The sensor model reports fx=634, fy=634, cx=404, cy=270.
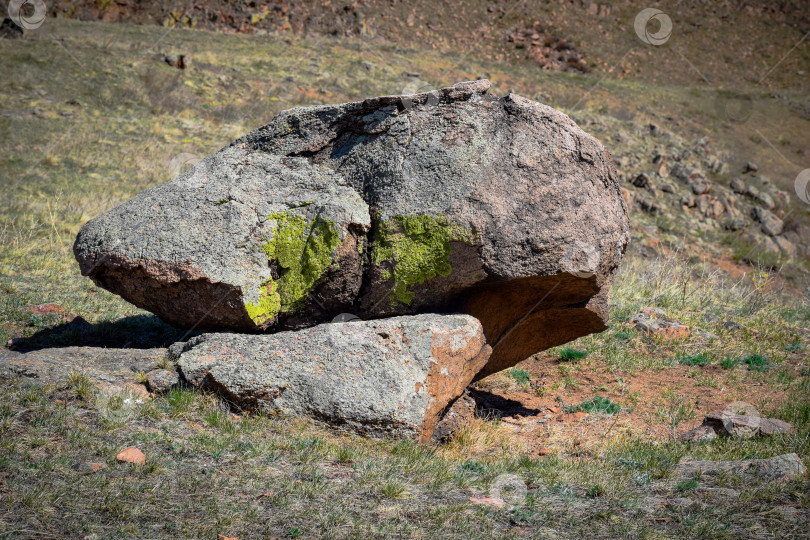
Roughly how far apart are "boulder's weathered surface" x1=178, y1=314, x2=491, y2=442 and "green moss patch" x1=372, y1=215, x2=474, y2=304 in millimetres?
333

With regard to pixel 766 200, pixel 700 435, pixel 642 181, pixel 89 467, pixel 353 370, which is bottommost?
pixel 89 467

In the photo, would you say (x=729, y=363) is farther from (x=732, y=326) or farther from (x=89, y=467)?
(x=89, y=467)

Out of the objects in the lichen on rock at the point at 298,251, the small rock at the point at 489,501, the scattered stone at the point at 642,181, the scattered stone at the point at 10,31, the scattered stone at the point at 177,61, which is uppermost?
the scattered stone at the point at 642,181

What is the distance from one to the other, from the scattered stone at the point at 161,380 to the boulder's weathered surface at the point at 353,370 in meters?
0.11

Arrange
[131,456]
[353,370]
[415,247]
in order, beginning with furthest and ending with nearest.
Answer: [415,247], [353,370], [131,456]

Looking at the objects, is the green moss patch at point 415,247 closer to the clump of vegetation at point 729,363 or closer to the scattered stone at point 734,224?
the clump of vegetation at point 729,363

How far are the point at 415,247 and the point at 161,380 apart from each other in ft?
7.04

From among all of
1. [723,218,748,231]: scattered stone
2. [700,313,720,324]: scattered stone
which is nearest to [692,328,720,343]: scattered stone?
[700,313,720,324]: scattered stone

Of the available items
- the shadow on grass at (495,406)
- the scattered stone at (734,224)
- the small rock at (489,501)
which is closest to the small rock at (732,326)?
the shadow on grass at (495,406)

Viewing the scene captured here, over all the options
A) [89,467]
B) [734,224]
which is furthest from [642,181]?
[89,467]

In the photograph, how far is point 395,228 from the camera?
4.91 meters

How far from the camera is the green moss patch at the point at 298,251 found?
16.4ft

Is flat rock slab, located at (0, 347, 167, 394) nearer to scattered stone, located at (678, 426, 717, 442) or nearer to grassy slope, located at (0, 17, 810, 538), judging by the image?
grassy slope, located at (0, 17, 810, 538)

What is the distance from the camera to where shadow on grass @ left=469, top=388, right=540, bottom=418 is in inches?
233
